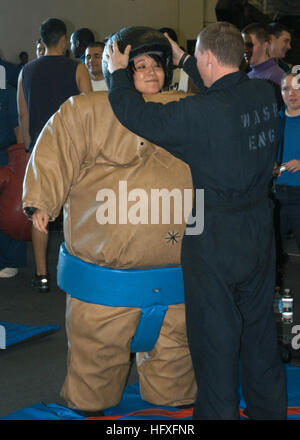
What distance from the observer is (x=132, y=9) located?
11180mm

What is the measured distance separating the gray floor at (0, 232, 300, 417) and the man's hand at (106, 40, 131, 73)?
1454 millimetres

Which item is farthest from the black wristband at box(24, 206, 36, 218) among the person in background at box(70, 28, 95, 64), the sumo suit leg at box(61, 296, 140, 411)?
the person in background at box(70, 28, 95, 64)

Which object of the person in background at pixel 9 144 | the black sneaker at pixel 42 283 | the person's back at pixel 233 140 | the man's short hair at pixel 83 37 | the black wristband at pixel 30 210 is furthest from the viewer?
the man's short hair at pixel 83 37

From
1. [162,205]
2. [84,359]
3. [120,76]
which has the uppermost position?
[120,76]

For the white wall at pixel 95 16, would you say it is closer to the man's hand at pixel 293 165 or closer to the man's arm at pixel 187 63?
the man's hand at pixel 293 165

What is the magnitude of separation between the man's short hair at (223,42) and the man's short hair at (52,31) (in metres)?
2.40

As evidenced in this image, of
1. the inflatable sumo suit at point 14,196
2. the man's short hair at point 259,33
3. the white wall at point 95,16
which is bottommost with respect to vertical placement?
the inflatable sumo suit at point 14,196

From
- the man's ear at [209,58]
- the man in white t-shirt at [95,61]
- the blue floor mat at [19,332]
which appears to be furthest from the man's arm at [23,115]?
the man's ear at [209,58]

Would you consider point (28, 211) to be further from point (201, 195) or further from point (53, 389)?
point (53, 389)

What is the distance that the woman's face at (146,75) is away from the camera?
2268 millimetres

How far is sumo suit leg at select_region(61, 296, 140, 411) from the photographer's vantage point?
2.32 metres

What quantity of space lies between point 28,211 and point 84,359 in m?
0.60

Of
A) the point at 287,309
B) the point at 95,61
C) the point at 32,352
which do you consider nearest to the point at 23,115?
the point at 95,61
